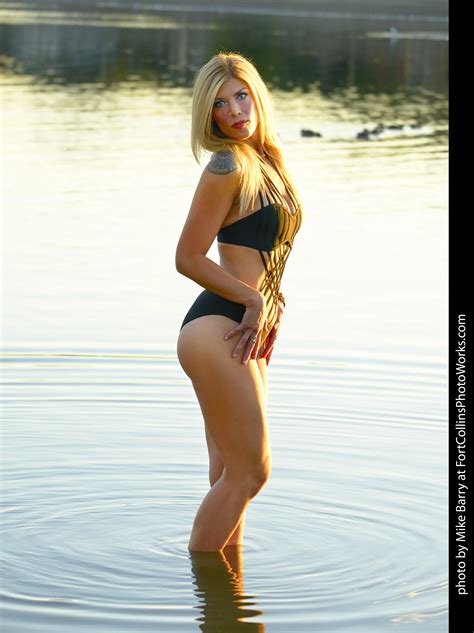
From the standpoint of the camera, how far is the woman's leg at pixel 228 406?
629cm

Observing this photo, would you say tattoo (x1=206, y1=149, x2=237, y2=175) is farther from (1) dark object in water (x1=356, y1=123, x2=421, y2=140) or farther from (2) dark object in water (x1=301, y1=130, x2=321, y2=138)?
(1) dark object in water (x1=356, y1=123, x2=421, y2=140)

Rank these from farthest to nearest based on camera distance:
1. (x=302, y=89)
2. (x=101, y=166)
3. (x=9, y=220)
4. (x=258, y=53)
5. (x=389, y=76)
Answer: (x=258, y=53), (x=389, y=76), (x=302, y=89), (x=101, y=166), (x=9, y=220)

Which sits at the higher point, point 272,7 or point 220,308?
point 272,7

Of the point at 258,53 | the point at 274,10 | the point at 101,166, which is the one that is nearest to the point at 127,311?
the point at 101,166

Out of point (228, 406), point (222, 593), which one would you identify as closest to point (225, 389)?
point (228, 406)

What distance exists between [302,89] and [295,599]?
106ft

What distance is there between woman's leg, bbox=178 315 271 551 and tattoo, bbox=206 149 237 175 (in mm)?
607

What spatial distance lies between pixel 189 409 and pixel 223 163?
11.9 feet

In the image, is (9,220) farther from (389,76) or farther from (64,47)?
(64,47)

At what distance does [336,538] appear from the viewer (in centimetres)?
720

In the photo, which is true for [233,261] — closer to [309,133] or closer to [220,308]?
[220,308]

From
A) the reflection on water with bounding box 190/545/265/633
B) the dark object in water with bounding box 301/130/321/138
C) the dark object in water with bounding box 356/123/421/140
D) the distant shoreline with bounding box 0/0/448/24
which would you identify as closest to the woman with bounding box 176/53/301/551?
the reflection on water with bounding box 190/545/265/633

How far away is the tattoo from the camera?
6188 mm

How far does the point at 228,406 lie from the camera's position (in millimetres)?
6336
